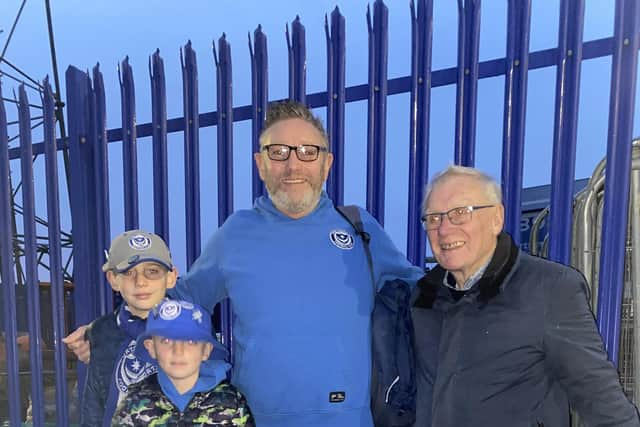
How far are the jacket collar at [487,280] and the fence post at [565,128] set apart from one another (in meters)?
0.83

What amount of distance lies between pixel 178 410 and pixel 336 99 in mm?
1594

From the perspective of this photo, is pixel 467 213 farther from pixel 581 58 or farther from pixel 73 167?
pixel 73 167

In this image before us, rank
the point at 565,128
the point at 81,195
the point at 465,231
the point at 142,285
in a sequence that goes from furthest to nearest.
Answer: the point at 81,195, the point at 565,128, the point at 142,285, the point at 465,231

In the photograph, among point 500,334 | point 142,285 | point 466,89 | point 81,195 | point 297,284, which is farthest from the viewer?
point 81,195

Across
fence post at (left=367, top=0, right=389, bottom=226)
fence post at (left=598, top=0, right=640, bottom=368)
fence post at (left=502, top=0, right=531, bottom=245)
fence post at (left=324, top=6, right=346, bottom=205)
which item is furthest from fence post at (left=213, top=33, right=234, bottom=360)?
fence post at (left=598, top=0, right=640, bottom=368)

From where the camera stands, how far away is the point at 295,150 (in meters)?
2.04

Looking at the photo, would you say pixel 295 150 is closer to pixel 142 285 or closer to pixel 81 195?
pixel 142 285

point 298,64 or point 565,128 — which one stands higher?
point 298,64

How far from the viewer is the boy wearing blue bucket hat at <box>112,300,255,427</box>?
6.06 feet

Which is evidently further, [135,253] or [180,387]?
[135,253]

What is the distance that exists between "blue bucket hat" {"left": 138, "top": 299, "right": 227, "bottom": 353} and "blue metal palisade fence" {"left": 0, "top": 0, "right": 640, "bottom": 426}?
98 cm

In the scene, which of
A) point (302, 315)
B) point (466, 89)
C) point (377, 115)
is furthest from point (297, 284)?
point (466, 89)

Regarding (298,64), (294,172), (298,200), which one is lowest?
(298,200)

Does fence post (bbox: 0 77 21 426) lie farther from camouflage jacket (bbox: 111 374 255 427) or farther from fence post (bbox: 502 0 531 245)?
fence post (bbox: 502 0 531 245)
